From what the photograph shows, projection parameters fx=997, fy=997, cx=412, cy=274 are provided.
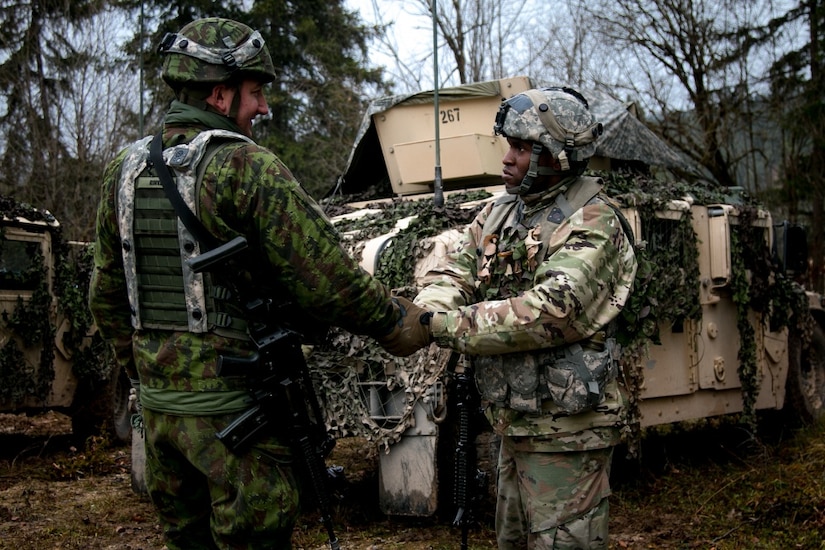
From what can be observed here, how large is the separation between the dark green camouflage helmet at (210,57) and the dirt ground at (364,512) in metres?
1.96

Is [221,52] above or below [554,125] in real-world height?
above

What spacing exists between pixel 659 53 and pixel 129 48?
9.20m

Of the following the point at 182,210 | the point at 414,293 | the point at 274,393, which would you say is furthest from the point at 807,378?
the point at 182,210

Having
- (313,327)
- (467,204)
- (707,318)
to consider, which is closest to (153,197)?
(313,327)

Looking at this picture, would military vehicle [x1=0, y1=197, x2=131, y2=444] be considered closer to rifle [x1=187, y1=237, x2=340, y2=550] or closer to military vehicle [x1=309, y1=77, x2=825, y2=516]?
military vehicle [x1=309, y1=77, x2=825, y2=516]

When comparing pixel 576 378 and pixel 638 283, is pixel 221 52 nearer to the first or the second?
pixel 576 378

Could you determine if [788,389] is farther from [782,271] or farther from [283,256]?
[283,256]

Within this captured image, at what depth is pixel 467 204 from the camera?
5812mm

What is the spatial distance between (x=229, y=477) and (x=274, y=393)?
0.25 m

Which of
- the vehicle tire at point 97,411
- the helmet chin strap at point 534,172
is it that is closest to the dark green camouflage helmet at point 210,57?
the helmet chin strap at point 534,172

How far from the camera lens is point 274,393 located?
8.80 ft

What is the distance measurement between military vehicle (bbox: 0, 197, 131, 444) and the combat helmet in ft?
17.7

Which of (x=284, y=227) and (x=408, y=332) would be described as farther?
(x=408, y=332)

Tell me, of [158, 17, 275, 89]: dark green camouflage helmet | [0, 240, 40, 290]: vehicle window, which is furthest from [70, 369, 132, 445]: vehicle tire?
[158, 17, 275, 89]: dark green camouflage helmet
